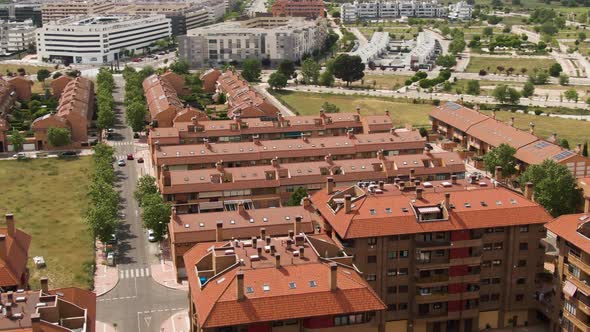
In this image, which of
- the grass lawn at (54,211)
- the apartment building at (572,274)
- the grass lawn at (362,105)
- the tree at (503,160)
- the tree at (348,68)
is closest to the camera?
the apartment building at (572,274)

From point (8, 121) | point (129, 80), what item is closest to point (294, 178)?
point (8, 121)

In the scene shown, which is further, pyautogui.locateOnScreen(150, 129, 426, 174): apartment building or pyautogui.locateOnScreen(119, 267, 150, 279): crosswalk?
pyautogui.locateOnScreen(150, 129, 426, 174): apartment building

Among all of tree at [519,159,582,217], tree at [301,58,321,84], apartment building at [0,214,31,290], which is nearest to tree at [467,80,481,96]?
tree at [301,58,321,84]

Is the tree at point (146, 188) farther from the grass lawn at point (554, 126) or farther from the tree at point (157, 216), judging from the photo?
the grass lawn at point (554, 126)

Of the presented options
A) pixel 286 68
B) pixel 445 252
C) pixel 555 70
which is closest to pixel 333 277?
pixel 445 252

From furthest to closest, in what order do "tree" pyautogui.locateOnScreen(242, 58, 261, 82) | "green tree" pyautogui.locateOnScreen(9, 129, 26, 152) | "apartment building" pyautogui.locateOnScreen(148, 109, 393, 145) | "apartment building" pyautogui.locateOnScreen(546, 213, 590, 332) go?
1. "tree" pyautogui.locateOnScreen(242, 58, 261, 82)
2. "green tree" pyautogui.locateOnScreen(9, 129, 26, 152)
3. "apartment building" pyautogui.locateOnScreen(148, 109, 393, 145)
4. "apartment building" pyautogui.locateOnScreen(546, 213, 590, 332)

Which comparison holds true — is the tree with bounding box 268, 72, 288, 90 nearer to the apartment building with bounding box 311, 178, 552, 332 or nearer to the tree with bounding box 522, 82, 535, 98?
the tree with bounding box 522, 82, 535, 98

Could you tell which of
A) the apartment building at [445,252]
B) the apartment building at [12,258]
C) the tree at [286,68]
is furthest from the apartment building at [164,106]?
the apartment building at [445,252]
